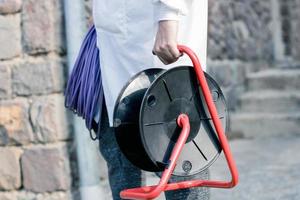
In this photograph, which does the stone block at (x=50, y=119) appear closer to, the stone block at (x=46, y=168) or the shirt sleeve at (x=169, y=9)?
the stone block at (x=46, y=168)

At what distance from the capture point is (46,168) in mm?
3201

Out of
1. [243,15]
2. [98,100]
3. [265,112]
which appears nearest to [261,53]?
[243,15]

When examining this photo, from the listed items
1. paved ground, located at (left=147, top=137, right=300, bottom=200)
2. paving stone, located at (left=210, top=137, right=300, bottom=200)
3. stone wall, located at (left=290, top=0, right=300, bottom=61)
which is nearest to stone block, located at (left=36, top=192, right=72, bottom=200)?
paved ground, located at (left=147, top=137, right=300, bottom=200)

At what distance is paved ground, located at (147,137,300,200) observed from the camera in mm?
3686

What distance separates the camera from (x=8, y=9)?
3266mm

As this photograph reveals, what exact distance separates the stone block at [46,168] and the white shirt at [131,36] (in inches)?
50.1

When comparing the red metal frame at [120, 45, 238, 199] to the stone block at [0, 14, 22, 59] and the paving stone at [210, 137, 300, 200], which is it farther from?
the paving stone at [210, 137, 300, 200]

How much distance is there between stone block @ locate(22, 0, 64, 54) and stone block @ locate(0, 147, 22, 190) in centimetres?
49

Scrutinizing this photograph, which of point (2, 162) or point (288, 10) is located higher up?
point (288, 10)

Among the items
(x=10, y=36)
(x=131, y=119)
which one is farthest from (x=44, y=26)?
(x=131, y=119)

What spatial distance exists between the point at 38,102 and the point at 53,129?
0.49 feet

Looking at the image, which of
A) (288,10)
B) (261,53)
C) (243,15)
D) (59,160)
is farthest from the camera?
(288,10)

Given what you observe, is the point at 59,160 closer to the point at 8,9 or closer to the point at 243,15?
the point at 8,9

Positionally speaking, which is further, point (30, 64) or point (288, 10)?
point (288, 10)
